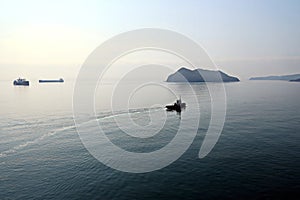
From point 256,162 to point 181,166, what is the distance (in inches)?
633

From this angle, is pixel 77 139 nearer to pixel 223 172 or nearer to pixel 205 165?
pixel 205 165

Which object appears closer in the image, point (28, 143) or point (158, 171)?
point (158, 171)

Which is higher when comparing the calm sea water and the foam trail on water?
the foam trail on water

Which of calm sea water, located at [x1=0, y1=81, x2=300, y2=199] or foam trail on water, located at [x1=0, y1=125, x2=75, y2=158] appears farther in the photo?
foam trail on water, located at [x1=0, y1=125, x2=75, y2=158]

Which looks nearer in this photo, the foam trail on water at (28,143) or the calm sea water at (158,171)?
the calm sea water at (158,171)

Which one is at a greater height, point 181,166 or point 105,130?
point 105,130

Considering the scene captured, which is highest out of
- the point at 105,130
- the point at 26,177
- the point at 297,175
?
the point at 105,130

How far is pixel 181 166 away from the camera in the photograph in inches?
1884

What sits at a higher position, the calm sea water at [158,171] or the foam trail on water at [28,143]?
the foam trail on water at [28,143]

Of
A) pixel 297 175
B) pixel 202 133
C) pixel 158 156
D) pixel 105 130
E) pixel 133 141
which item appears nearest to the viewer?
pixel 297 175

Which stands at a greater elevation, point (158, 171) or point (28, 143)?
point (28, 143)

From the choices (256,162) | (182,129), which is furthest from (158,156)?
(182,129)

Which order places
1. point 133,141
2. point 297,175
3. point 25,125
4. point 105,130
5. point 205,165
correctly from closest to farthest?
point 297,175 < point 205,165 < point 133,141 < point 105,130 < point 25,125

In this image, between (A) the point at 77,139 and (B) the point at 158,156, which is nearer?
(B) the point at 158,156
